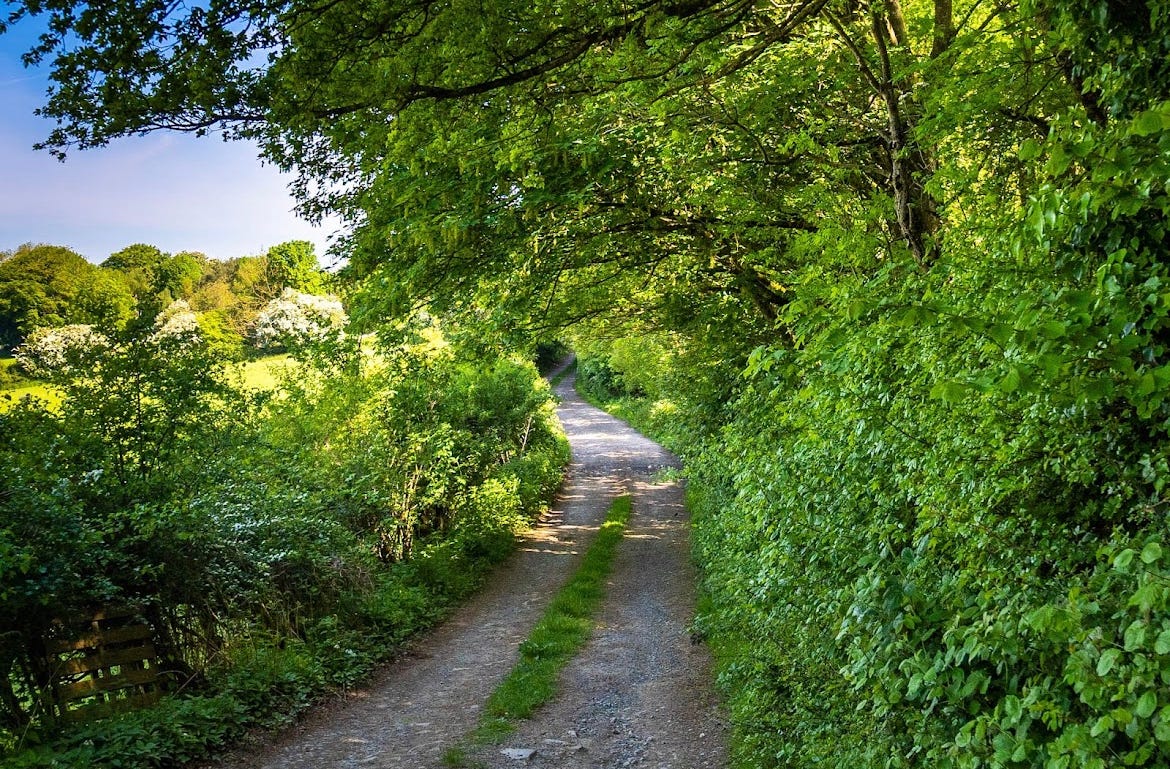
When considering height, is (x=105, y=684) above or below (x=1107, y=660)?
below

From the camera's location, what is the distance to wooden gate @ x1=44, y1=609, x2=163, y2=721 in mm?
7430

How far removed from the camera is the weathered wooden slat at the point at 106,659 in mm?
7539

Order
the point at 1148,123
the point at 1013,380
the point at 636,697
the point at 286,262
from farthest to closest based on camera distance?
1. the point at 286,262
2. the point at 636,697
3. the point at 1013,380
4. the point at 1148,123

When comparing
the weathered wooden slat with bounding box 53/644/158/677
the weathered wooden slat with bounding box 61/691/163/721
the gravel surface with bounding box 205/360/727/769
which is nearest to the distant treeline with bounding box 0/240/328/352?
the weathered wooden slat with bounding box 53/644/158/677

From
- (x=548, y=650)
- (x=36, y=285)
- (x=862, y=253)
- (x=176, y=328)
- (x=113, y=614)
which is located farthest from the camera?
A: (x=36, y=285)

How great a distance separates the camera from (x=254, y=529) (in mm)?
9648

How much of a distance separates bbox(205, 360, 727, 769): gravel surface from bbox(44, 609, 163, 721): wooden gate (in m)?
1.43

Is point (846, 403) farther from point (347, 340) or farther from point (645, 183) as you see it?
point (347, 340)

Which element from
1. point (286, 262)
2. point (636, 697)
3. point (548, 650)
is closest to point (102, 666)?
point (548, 650)

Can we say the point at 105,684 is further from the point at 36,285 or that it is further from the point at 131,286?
the point at 36,285

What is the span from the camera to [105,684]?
7766 mm

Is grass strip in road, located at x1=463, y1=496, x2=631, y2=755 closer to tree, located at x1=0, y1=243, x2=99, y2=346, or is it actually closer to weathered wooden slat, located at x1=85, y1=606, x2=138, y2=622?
weathered wooden slat, located at x1=85, y1=606, x2=138, y2=622

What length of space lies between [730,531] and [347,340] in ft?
18.7

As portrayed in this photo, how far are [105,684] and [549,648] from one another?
18.2ft
